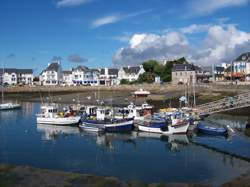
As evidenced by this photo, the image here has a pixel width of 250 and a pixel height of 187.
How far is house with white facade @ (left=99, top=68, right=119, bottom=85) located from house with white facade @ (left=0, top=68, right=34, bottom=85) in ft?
100

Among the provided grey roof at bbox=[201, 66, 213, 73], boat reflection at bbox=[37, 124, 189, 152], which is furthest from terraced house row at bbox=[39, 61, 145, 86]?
boat reflection at bbox=[37, 124, 189, 152]

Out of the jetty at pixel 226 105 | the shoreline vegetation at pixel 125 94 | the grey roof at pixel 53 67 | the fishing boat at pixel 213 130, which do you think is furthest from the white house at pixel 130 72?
the fishing boat at pixel 213 130

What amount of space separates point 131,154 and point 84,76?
11864 centimetres

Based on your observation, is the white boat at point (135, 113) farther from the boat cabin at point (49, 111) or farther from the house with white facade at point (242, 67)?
the house with white facade at point (242, 67)

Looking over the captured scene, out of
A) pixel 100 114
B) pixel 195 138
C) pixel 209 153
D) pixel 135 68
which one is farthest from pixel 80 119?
pixel 135 68

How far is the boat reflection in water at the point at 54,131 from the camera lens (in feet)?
142

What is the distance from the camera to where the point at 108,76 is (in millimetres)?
156625

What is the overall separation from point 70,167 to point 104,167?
2.38m

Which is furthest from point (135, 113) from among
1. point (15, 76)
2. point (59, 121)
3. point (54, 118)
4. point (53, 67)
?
point (15, 76)

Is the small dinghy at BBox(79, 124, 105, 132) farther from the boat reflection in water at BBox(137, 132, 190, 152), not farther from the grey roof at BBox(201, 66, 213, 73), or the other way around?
the grey roof at BBox(201, 66, 213, 73)

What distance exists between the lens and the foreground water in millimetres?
26734

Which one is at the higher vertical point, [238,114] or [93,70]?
[93,70]

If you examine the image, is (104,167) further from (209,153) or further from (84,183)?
(209,153)

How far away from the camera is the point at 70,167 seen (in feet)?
92.6
